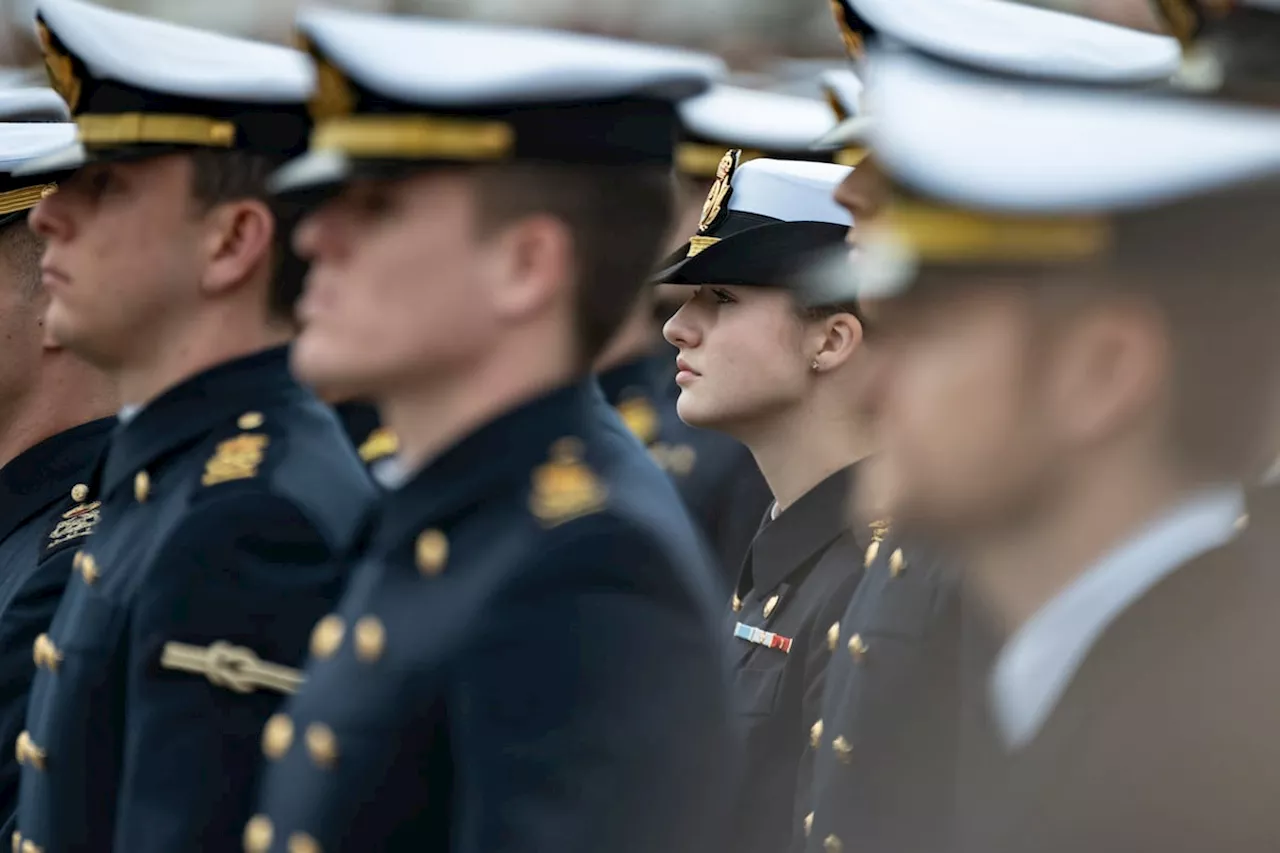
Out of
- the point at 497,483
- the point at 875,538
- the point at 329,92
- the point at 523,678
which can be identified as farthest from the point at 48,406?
the point at 523,678

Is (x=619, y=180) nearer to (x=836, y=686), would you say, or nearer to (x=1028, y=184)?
(x=1028, y=184)

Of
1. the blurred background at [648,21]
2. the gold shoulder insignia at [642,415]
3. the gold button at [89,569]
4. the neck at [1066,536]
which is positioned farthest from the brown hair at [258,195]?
the blurred background at [648,21]

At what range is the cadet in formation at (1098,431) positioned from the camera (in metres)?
1.97

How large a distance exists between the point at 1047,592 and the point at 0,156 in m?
3.75

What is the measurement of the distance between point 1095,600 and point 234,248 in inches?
79.2

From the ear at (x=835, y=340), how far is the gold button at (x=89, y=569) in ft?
5.67

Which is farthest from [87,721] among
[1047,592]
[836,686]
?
[1047,592]

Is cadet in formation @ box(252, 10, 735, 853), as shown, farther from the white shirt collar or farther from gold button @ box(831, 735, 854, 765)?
gold button @ box(831, 735, 854, 765)

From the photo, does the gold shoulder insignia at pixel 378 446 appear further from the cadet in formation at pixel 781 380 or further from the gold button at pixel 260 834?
the gold button at pixel 260 834

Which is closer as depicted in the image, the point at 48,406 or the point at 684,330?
the point at 684,330

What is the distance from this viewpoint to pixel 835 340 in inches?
188

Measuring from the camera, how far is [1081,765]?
2012mm

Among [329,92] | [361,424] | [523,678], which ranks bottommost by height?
[361,424]

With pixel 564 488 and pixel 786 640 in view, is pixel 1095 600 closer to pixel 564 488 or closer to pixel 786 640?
pixel 564 488
